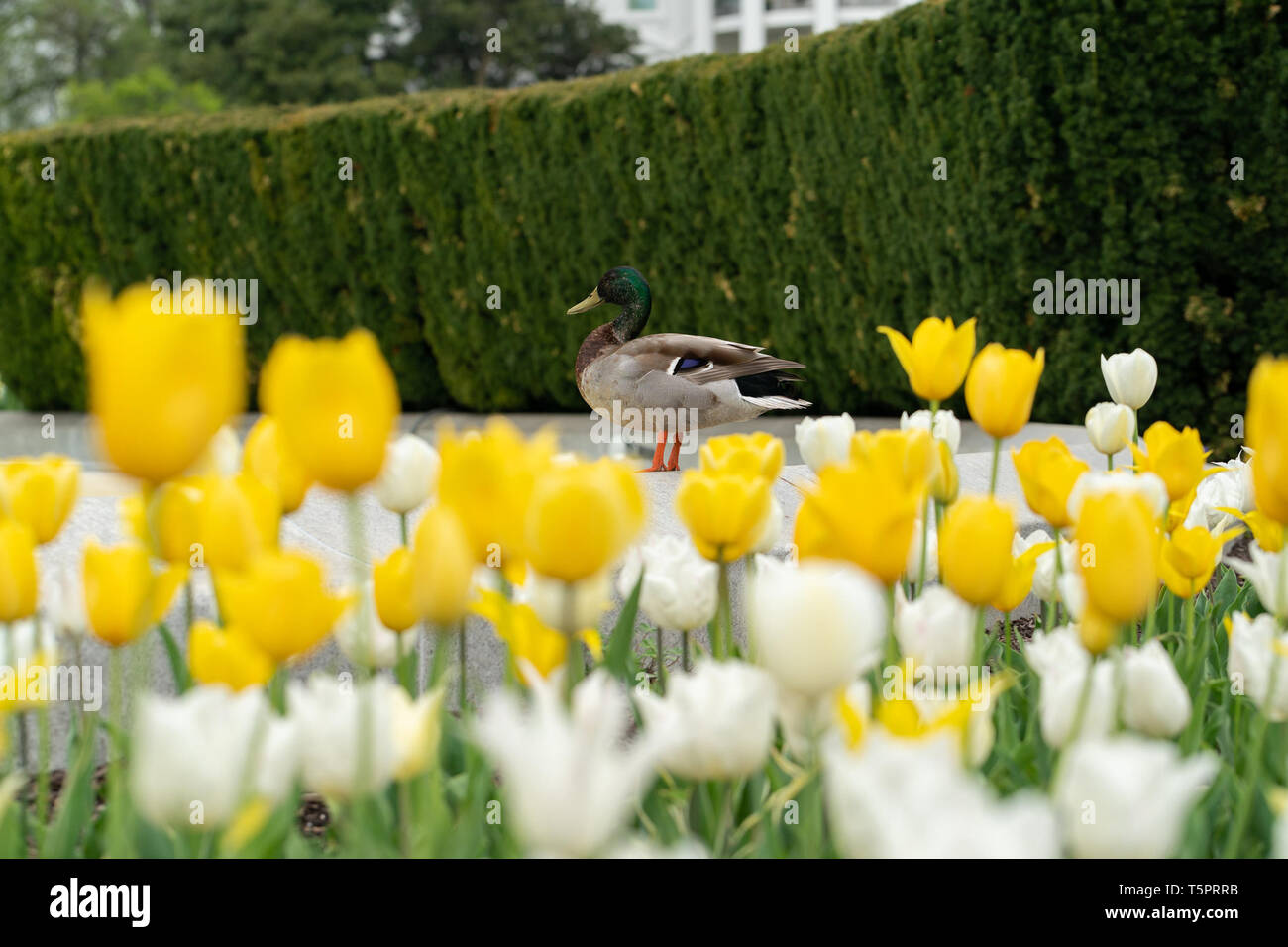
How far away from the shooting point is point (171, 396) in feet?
3.00

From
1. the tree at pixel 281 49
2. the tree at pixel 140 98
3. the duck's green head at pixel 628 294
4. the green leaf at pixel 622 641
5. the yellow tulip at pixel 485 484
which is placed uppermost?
the tree at pixel 281 49

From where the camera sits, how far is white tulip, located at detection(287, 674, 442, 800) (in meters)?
1.06

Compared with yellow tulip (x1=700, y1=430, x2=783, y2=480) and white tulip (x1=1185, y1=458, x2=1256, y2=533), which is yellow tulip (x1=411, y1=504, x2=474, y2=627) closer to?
yellow tulip (x1=700, y1=430, x2=783, y2=480)

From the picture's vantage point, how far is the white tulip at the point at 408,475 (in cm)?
175

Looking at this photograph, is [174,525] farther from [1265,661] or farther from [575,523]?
[1265,661]

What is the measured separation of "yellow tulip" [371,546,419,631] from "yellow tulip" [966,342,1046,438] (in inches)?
30.9

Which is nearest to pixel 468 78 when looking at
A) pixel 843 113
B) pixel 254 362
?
pixel 254 362

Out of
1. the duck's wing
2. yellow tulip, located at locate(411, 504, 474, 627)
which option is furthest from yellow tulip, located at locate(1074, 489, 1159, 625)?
the duck's wing

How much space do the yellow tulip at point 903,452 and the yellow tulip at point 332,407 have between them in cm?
59

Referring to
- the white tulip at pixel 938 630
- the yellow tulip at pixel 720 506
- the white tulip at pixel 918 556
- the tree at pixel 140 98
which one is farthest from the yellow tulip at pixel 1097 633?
the tree at pixel 140 98

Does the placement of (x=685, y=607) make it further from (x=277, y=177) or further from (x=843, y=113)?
(x=277, y=177)

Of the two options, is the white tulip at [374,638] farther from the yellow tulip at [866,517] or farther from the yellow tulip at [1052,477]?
the yellow tulip at [1052,477]
